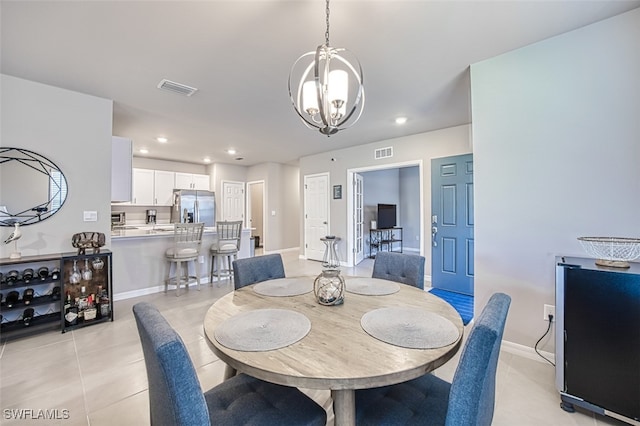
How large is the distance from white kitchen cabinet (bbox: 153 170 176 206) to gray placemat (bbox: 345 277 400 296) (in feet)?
21.6

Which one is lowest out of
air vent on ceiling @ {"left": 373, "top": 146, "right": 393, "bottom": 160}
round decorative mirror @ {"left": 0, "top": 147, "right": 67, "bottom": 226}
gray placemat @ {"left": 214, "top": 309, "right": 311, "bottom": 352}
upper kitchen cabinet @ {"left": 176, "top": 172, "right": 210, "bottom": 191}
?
gray placemat @ {"left": 214, "top": 309, "right": 311, "bottom": 352}

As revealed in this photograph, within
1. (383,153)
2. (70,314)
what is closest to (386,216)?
(383,153)

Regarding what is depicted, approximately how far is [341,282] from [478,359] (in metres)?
0.79

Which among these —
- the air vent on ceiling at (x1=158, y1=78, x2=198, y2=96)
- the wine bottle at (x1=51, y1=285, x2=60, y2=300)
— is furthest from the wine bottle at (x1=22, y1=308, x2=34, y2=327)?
the air vent on ceiling at (x1=158, y1=78, x2=198, y2=96)

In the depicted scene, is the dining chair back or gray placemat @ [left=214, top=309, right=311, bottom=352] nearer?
the dining chair back

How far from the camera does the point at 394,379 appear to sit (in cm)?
90

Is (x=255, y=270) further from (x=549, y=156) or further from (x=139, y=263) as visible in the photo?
(x=139, y=263)

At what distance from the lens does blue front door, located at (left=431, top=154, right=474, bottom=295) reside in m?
3.93

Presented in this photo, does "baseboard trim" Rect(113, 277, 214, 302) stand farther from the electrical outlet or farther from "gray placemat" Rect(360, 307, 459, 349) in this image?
the electrical outlet

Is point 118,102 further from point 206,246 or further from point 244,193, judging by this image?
point 244,193

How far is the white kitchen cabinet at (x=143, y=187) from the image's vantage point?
6.54 metres

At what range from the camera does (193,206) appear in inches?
271

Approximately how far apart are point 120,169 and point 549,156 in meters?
4.67

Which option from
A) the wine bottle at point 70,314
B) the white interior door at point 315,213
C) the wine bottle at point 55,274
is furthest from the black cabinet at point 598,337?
the white interior door at point 315,213
